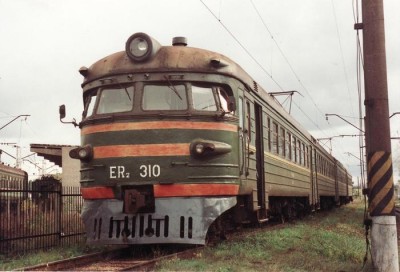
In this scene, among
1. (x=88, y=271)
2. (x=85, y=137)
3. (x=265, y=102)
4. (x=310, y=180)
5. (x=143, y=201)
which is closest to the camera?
(x=88, y=271)

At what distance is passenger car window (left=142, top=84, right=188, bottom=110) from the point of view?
8211 millimetres

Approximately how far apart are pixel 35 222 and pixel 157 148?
137 inches

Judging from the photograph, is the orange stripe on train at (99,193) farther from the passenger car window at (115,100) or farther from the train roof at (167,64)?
the train roof at (167,64)

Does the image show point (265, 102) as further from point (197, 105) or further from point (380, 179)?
point (380, 179)

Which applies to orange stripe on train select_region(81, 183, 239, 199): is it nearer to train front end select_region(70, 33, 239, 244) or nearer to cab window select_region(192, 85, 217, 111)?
train front end select_region(70, 33, 239, 244)

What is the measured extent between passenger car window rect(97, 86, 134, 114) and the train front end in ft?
0.05

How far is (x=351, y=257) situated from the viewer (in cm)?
800

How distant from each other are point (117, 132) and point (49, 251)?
2712 millimetres

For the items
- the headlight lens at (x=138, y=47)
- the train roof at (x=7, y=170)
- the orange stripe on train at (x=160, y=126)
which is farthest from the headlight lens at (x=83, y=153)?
the train roof at (x=7, y=170)

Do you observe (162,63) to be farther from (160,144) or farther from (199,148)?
(199,148)

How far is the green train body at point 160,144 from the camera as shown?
7820mm

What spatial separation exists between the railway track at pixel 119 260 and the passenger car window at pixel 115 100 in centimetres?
227

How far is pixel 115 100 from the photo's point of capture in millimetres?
8461

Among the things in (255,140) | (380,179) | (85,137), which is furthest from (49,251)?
(380,179)
